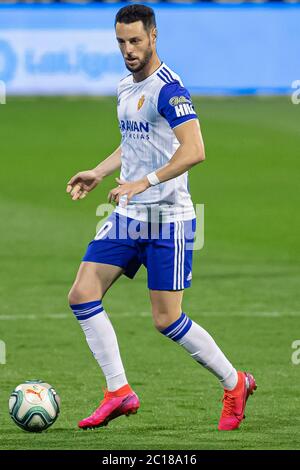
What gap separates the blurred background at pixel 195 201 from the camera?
9.02 meters

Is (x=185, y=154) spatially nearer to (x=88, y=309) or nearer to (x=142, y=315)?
(x=88, y=309)

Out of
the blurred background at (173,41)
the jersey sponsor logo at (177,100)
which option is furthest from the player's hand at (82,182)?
the blurred background at (173,41)

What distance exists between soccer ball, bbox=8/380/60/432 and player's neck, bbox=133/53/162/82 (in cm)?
202

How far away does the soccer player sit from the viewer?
824cm

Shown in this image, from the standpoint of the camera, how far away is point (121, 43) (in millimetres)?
8234

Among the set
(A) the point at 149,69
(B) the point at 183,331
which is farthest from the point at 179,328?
(A) the point at 149,69

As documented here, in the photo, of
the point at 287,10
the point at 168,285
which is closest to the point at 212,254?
the point at 168,285

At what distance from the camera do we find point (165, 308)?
27.2ft

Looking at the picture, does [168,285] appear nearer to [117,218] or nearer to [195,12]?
[117,218]

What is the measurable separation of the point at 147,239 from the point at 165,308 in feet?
1.43

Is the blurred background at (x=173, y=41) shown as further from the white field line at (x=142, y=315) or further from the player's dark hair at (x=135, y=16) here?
the player's dark hair at (x=135, y=16)

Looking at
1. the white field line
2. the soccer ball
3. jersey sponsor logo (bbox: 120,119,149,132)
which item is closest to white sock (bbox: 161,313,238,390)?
the soccer ball

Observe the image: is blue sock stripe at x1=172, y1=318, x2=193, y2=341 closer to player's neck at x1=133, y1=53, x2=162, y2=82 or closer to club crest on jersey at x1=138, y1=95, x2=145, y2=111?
club crest on jersey at x1=138, y1=95, x2=145, y2=111

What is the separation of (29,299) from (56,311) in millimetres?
622
